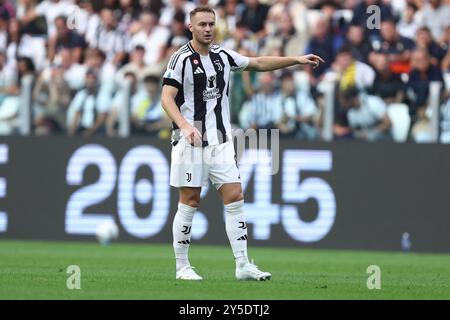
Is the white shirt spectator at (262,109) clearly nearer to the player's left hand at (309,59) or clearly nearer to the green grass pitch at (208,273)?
the green grass pitch at (208,273)

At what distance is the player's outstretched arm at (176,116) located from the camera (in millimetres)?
10523

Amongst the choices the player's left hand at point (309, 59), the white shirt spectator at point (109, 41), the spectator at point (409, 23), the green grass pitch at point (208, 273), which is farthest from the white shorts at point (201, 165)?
the white shirt spectator at point (109, 41)

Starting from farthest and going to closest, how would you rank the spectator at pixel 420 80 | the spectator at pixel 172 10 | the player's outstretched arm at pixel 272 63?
the spectator at pixel 172 10 → the spectator at pixel 420 80 → the player's outstretched arm at pixel 272 63

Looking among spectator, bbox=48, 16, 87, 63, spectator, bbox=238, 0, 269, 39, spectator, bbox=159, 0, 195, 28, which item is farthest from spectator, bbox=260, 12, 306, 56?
spectator, bbox=48, 16, 87, 63

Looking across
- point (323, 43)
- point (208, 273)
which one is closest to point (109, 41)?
point (323, 43)

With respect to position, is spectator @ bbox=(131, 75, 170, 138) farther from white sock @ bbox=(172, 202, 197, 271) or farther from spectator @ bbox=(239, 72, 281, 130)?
white sock @ bbox=(172, 202, 197, 271)

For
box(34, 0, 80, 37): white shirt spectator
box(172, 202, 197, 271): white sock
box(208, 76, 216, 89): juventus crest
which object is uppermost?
box(34, 0, 80, 37): white shirt spectator

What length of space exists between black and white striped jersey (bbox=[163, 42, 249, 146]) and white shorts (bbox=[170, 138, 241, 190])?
0.31ft

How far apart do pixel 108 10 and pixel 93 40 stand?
2.30ft

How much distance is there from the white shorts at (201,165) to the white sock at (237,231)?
10.2 inches

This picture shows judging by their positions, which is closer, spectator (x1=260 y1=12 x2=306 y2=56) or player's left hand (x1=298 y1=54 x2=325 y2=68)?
player's left hand (x1=298 y1=54 x2=325 y2=68)

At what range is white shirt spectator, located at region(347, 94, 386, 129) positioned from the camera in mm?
17906

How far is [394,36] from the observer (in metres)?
19.2
